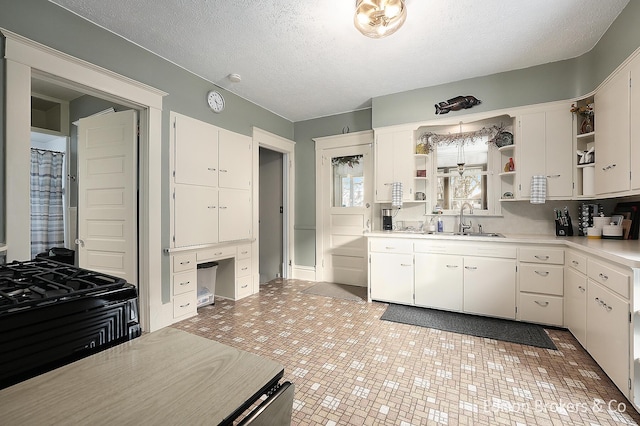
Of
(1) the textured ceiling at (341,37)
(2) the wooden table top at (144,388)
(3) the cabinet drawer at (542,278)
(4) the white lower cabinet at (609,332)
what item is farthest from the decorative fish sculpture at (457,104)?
(2) the wooden table top at (144,388)

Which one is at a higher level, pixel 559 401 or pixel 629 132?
pixel 629 132

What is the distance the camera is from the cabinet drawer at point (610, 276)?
1.69m

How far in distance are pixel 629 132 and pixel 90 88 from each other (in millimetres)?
4315

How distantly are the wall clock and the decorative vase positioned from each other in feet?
13.3

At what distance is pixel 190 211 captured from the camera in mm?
3127

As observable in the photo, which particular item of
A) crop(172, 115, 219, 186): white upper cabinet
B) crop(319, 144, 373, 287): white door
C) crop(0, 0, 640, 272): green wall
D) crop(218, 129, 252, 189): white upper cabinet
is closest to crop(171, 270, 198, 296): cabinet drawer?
crop(0, 0, 640, 272): green wall

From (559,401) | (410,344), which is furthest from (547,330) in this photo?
(410,344)

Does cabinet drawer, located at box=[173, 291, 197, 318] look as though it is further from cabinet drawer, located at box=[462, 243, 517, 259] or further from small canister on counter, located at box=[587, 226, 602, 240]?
small canister on counter, located at box=[587, 226, 602, 240]

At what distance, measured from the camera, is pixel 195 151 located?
3178 mm

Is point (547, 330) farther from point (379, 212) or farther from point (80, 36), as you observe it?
point (80, 36)

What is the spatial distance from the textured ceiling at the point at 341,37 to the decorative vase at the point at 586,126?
27.5 inches

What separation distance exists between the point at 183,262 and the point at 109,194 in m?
1.03

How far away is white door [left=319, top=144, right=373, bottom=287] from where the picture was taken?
172 inches

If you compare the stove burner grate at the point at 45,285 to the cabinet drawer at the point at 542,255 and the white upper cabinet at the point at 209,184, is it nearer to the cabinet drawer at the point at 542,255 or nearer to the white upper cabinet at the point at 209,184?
the white upper cabinet at the point at 209,184
